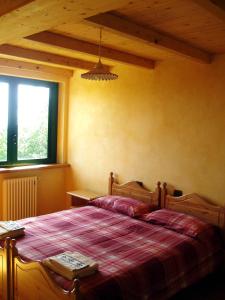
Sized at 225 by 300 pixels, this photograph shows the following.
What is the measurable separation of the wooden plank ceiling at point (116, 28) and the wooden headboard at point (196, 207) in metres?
1.44

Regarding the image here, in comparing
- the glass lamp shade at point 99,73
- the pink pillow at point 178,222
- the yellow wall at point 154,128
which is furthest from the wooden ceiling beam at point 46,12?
the pink pillow at point 178,222

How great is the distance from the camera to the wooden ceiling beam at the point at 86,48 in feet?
9.02

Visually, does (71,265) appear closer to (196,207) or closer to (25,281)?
(25,281)

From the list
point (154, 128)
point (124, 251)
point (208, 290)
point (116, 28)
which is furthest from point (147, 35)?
point (208, 290)

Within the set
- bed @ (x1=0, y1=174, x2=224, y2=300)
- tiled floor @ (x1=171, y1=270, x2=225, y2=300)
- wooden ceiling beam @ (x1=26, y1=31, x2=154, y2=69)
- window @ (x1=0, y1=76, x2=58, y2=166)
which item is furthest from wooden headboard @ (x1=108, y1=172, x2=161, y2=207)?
wooden ceiling beam @ (x1=26, y1=31, x2=154, y2=69)

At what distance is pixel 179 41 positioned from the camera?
2.85m

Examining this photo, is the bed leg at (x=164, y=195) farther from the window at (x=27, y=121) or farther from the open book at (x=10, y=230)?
the window at (x=27, y=121)

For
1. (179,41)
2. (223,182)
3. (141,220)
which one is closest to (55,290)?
(141,220)

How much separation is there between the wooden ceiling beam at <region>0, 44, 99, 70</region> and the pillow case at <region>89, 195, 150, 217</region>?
1.68 m

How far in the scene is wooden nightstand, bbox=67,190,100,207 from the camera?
4.27 m

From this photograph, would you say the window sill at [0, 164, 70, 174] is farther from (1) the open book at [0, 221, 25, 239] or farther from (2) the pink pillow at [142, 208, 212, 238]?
(2) the pink pillow at [142, 208, 212, 238]

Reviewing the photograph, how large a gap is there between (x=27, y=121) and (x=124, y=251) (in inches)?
105

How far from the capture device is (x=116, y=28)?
2.29 m

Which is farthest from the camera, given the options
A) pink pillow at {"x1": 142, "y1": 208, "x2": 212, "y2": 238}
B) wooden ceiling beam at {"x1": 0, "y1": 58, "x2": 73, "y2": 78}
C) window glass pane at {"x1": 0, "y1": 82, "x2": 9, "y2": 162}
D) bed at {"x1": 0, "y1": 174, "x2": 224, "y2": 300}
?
window glass pane at {"x1": 0, "y1": 82, "x2": 9, "y2": 162}
